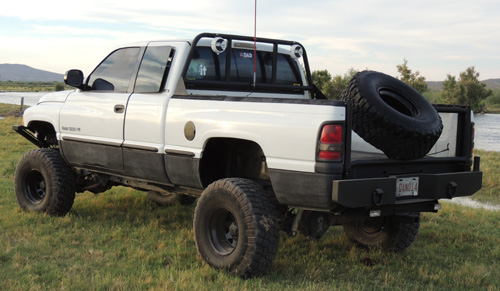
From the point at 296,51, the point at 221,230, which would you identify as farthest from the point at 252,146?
the point at 296,51

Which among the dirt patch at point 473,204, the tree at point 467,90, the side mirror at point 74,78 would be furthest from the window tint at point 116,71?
the tree at point 467,90

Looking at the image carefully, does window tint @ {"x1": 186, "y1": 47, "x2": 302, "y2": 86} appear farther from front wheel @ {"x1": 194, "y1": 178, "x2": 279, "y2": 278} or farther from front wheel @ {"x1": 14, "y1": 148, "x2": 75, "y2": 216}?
front wheel @ {"x1": 14, "y1": 148, "x2": 75, "y2": 216}

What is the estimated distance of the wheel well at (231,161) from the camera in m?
5.05

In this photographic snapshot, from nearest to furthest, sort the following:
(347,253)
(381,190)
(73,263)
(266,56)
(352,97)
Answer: (381,190) < (352,97) < (73,263) < (347,253) < (266,56)

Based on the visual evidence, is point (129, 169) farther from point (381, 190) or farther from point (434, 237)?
point (434, 237)

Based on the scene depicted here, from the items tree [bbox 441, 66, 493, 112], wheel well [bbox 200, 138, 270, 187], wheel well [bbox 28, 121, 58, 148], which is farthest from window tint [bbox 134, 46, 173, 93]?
tree [bbox 441, 66, 493, 112]

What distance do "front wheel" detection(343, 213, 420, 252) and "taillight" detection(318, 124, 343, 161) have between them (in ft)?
5.03

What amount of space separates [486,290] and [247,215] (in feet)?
6.57

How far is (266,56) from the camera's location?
623cm

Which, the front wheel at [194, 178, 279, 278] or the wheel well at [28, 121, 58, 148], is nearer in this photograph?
the front wheel at [194, 178, 279, 278]

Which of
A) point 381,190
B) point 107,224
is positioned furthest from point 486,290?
point 107,224

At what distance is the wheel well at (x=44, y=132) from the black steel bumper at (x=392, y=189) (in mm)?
4313

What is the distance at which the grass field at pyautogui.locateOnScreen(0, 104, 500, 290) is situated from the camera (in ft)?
14.8

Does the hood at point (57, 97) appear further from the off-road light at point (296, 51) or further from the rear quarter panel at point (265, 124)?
the off-road light at point (296, 51)
